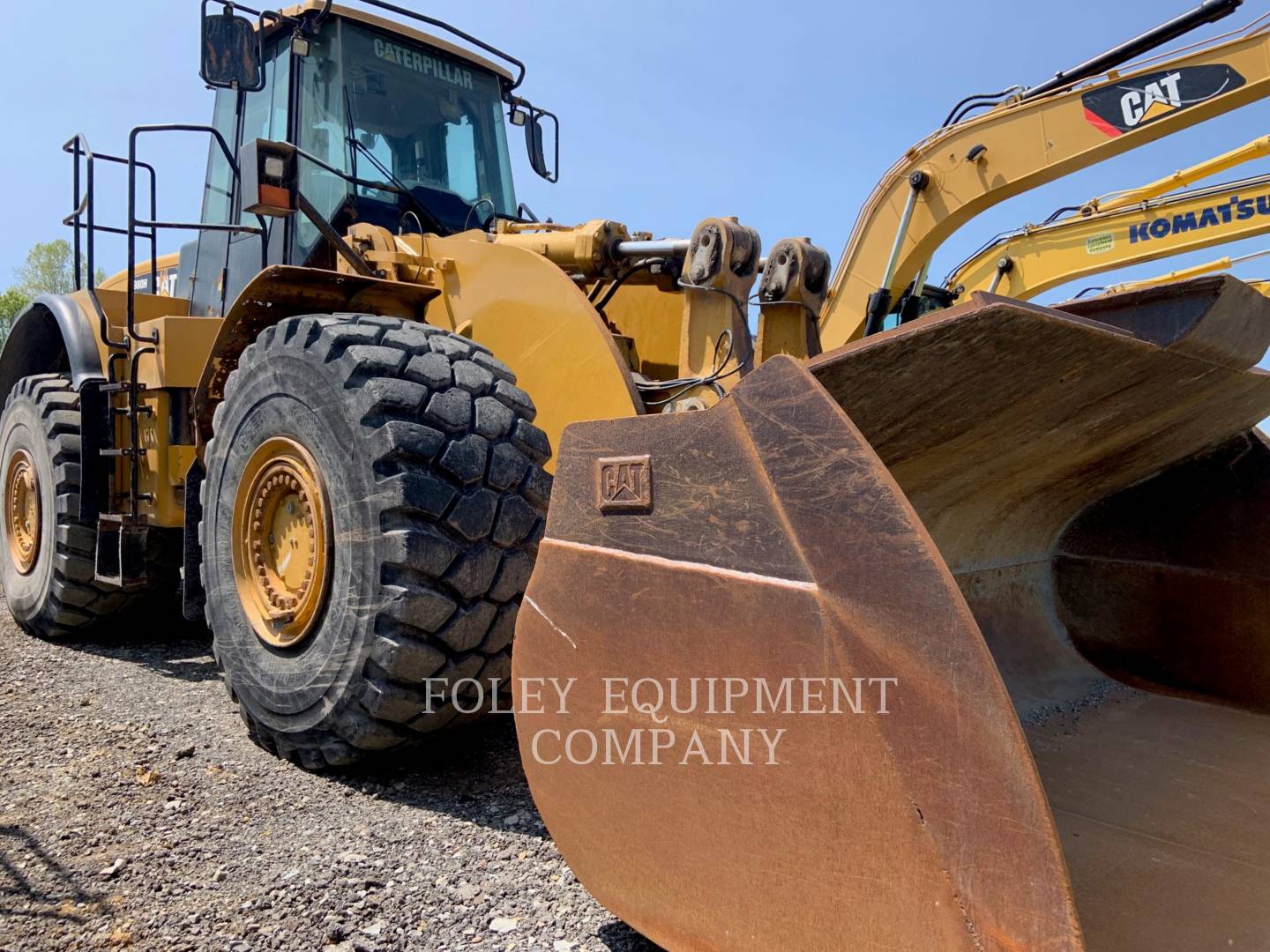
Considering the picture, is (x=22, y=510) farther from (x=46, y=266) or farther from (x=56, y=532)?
(x=46, y=266)

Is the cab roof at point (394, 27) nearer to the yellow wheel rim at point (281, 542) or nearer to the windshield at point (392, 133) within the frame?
the windshield at point (392, 133)

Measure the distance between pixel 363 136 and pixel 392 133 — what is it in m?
0.17

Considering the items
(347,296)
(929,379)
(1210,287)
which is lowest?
(929,379)

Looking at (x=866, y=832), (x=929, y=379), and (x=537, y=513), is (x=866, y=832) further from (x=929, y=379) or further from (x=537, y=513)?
(x=537, y=513)

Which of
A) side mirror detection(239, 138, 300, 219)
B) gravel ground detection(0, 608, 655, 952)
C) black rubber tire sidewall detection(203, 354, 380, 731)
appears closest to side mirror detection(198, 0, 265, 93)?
side mirror detection(239, 138, 300, 219)

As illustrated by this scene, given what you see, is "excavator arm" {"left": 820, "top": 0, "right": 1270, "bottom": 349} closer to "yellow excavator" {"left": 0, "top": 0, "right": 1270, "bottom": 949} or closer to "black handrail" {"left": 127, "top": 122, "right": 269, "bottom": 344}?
"yellow excavator" {"left": 0, "top": 0, "right": 1270, "bottom": 949}

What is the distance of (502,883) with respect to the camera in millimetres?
2270

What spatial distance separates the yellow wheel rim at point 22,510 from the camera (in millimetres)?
5402

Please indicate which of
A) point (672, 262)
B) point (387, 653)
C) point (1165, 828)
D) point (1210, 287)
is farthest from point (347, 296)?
point (1165, 828)

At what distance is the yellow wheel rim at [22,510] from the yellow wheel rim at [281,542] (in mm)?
2833

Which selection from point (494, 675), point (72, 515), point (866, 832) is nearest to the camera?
point (866, 832)

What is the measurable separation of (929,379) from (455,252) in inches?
86.3

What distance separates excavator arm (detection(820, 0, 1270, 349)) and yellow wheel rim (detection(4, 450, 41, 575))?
4820mm

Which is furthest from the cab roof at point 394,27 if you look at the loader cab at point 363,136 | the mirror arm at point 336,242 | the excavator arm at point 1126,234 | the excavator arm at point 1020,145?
the excavator arm at point 1126,234
